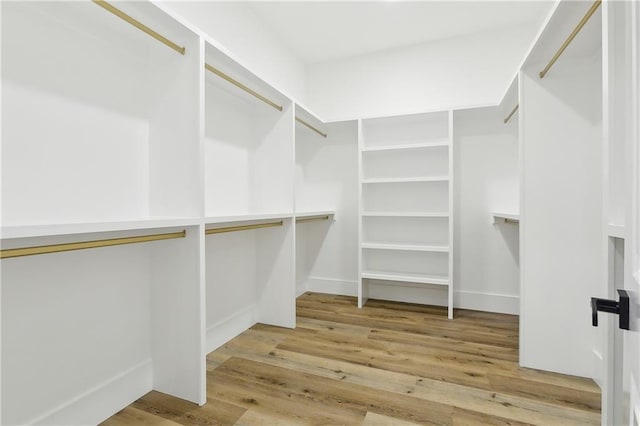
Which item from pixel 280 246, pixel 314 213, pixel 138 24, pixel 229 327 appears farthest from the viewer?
Answer: pixel 314 213

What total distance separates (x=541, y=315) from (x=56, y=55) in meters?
2.69

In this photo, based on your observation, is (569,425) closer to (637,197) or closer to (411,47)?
(637,197)

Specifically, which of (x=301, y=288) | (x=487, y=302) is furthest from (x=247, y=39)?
(x=487, y=302)

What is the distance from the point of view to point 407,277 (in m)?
2.68

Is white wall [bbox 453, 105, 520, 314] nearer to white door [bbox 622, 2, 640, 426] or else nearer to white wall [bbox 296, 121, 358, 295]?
white wall [bbox 296, 121, 358, 295]

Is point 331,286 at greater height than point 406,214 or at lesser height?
lesser

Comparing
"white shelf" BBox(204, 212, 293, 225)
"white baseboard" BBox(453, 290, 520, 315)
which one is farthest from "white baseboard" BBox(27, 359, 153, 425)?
"white baseboard" BBox(453, 290, 520, 315)

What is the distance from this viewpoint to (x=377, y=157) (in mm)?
3053

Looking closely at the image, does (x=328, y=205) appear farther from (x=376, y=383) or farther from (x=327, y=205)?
(x=376, y=383)

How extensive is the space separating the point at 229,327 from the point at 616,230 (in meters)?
2.15

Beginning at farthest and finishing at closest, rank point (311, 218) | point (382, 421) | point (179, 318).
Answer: point (311, 218) → point (179, 318) → point (382, 421)

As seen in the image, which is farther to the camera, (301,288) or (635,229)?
(301,288)

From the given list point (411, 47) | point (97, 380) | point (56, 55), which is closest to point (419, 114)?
point (411, 47)

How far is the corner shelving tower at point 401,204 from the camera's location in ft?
9.22
